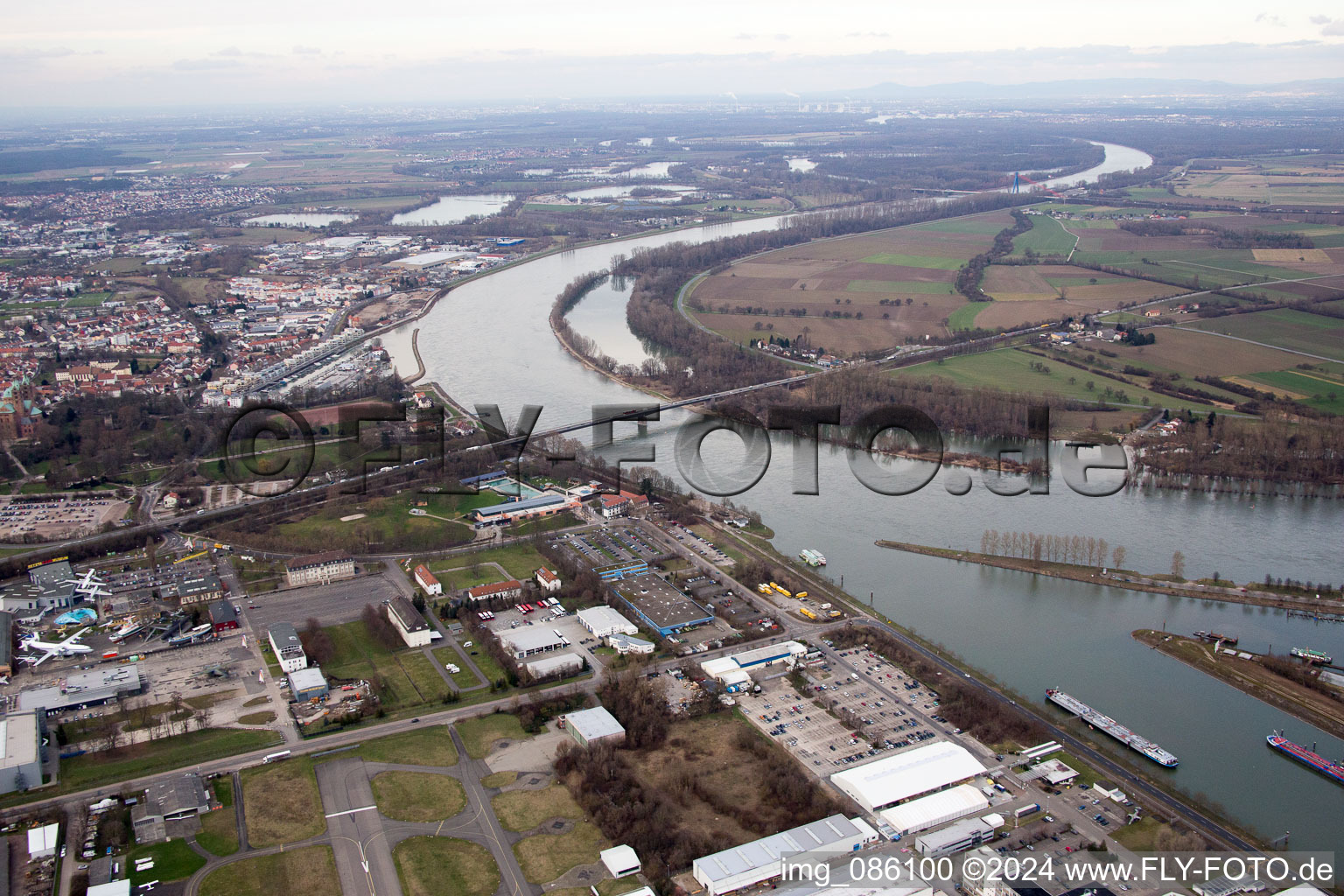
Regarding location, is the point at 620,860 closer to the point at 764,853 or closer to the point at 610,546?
the point at 764,853

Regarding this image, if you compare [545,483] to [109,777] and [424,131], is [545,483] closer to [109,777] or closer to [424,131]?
[109,777]

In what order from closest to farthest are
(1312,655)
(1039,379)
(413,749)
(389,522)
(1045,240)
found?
(413,749), (1312,655), (389,522), (1039,379), (1045,240)

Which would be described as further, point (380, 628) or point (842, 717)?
point (380, 628)

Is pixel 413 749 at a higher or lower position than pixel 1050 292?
lower

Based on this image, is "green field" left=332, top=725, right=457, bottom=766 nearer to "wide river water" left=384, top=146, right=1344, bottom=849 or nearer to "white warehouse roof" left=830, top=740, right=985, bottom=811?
"white warehouse roof" left=830, top=740, right=985, bottom=811

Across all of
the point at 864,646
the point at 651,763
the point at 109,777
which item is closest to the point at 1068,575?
the point at 864,646

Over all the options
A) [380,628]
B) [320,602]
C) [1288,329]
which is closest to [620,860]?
[380,628]

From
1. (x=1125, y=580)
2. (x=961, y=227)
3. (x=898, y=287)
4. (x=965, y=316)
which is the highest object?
(x=961, y=227)

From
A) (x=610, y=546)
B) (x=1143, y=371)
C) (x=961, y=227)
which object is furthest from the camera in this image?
(x=961, y=227)
